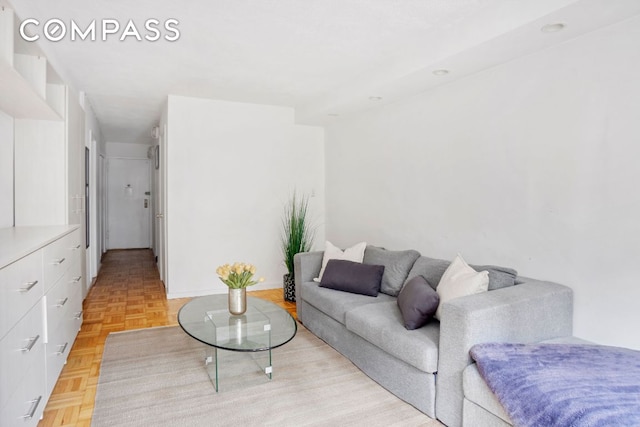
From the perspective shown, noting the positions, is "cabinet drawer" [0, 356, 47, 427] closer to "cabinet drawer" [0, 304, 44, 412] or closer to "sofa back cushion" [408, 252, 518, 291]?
"cabinet drawer" [0, 304, 44, 412]

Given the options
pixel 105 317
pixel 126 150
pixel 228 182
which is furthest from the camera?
pixel 126 150

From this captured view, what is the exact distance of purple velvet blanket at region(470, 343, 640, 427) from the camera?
1.45 meters

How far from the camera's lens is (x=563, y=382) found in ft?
5.34

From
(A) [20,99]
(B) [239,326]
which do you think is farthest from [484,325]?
(A) [20,99]

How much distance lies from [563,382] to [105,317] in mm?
3931

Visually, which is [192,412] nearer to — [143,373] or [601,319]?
[143,373]

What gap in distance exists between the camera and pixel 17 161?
3.10m

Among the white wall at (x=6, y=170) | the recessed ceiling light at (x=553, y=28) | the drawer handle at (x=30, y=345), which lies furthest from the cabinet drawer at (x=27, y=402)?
the recessed ceiling light at (x=553, y=28)

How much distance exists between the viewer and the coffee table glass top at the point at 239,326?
2401mm

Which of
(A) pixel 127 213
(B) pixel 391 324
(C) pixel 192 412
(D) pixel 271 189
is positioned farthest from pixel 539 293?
(A) pixel 127 213

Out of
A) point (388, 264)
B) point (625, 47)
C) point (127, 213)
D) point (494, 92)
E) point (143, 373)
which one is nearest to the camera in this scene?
point (625, 47)

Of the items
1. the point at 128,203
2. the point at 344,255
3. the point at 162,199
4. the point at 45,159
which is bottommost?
the point at 344,255

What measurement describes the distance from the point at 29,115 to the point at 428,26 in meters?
3.07

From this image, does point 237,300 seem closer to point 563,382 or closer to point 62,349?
point 62,349
